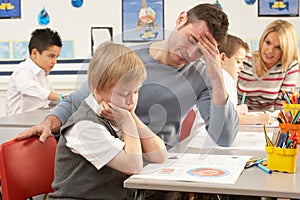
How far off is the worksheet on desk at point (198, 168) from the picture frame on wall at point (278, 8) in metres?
2.52

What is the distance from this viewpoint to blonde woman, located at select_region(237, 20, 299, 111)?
10.2 ft

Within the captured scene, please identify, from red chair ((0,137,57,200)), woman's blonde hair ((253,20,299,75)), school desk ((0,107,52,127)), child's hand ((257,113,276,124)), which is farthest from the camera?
woman's blonde hair ((253,20,299,75))

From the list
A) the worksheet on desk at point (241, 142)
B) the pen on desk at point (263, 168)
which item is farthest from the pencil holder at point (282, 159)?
the worksheet on desk at point (241, 142)

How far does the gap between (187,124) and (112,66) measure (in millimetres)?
439

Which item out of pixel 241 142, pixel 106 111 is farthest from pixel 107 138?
pixel 241 142

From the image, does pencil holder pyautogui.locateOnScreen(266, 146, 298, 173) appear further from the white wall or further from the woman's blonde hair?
the white wall

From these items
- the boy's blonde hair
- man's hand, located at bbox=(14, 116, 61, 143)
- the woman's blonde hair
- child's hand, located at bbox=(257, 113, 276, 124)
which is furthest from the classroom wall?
the boy's blonde hair

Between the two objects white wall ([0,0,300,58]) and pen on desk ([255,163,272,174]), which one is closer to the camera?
pen on desk ([255,163,272,174])

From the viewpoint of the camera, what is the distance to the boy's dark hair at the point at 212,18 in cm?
150

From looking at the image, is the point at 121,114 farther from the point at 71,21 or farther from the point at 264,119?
the point at 71,21

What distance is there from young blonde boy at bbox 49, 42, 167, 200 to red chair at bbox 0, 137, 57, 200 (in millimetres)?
188

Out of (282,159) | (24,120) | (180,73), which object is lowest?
(24,120)

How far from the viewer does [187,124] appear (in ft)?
5.35

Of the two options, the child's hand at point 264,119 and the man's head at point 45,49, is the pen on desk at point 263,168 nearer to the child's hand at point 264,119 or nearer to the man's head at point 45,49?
the child's hand at point 264,119
